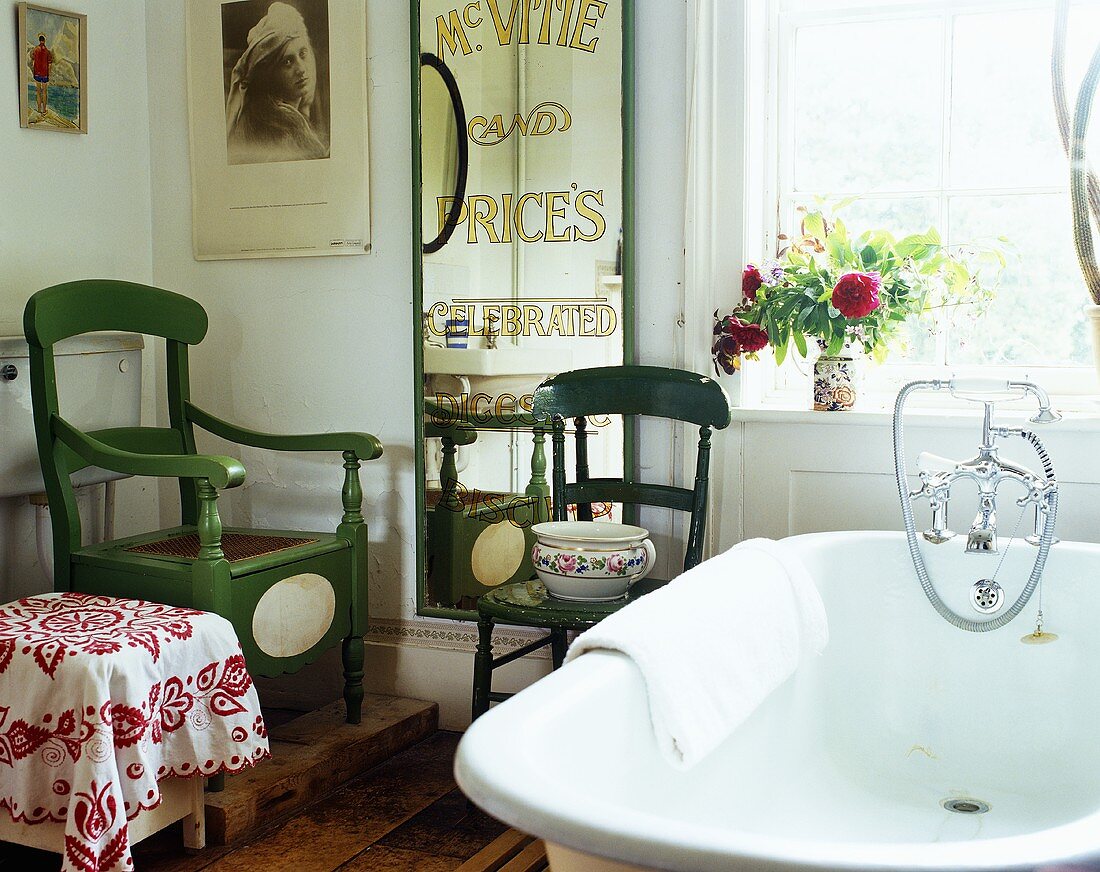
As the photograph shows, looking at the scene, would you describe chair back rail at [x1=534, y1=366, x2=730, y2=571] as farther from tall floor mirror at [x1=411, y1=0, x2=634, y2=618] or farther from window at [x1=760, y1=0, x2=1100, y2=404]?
window at [x1=760, y1=0, x2=1100, y2=404]

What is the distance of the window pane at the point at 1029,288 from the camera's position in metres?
2.70

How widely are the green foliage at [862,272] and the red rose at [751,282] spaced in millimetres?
11

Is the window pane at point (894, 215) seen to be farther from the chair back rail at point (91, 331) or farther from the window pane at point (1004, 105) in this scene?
the chair back rail at point (91, 331)

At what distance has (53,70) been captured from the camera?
295cm

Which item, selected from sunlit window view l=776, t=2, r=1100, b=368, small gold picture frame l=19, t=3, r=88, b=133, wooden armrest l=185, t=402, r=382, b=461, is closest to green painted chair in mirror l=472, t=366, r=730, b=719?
wooden armrest l=185, t=402, r=382, b=461

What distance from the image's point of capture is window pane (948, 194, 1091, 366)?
106 inches

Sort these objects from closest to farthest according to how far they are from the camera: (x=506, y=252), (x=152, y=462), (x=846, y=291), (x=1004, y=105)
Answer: (x=152, y=462), (x=846, y=291), (x=1004, y=105), (x=506, y=252)

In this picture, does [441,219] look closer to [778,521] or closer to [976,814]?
[778,521]

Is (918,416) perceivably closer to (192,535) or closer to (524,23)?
(524,23)

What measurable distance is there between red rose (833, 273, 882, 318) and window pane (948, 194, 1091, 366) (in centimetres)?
39

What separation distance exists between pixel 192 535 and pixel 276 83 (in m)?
1.21

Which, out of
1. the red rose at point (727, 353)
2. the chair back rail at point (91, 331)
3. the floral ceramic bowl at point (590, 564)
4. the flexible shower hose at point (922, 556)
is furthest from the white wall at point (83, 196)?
the flexible shower hose at point (922, 556)

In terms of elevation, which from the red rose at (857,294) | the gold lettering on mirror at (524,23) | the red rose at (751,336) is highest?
the gold lettering on mirror at (524,23)

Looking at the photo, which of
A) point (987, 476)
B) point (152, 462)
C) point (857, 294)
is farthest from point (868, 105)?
point (152, 462)
